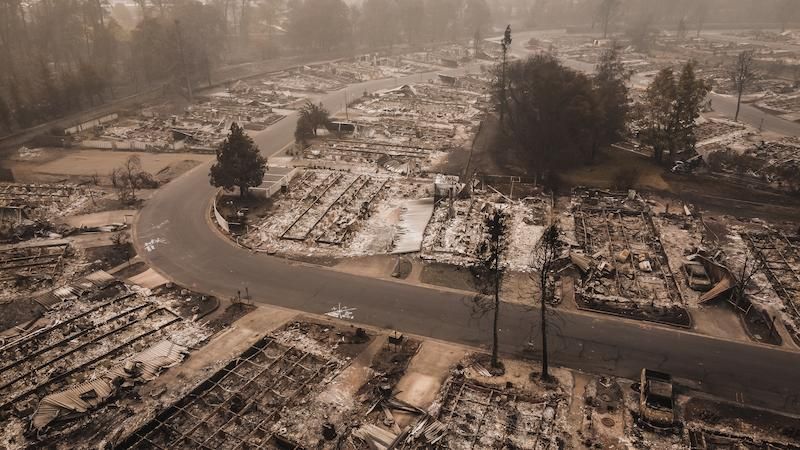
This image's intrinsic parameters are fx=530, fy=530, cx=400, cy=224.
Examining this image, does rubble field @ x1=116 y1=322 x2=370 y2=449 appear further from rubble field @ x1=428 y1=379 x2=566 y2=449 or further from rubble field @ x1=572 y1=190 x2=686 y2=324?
rubble field @ x1=572 y1=190 x2=686 y2=324

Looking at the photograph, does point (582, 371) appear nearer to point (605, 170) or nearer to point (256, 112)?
point (605, 170)

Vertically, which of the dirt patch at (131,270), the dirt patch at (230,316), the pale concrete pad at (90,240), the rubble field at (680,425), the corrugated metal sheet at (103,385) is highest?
the pale concrete pad at (90,240)

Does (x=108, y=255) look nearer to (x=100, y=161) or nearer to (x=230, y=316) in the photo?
(x=230, y=316)

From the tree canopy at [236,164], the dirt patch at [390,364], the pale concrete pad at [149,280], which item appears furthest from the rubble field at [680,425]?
the tree canopy at [236,164]

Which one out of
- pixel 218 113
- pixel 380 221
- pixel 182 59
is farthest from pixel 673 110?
pixel 182 59

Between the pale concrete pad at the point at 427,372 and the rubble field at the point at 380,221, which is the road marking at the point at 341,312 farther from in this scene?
the rubble field at the point at 380,221
